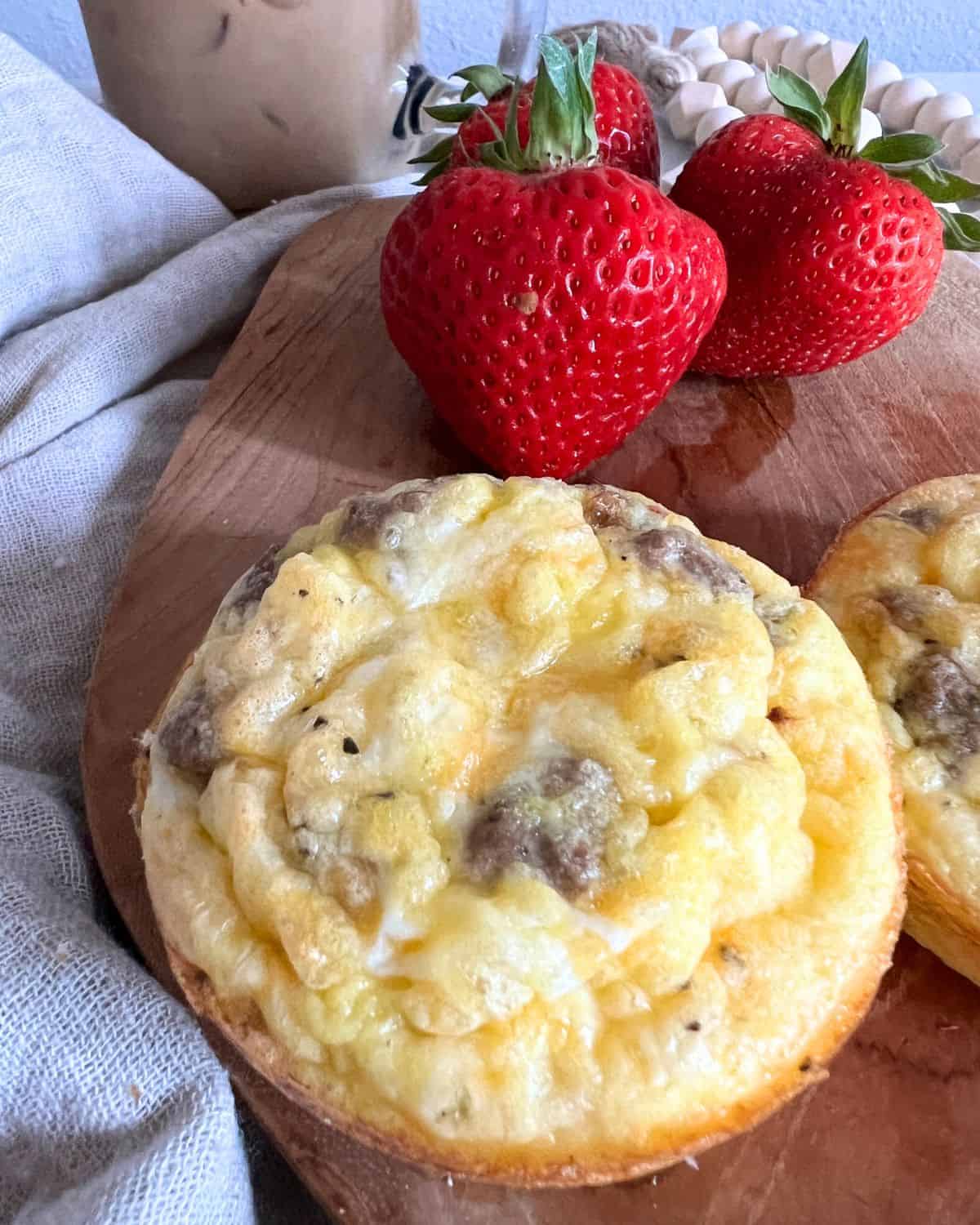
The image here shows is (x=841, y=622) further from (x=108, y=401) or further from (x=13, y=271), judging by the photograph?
(x=13, y=271)

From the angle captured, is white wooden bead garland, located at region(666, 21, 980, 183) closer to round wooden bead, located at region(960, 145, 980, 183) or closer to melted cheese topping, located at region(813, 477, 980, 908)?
round wooden bead, located at region(960, 145, 980, 183)

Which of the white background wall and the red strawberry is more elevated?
the red strawberry

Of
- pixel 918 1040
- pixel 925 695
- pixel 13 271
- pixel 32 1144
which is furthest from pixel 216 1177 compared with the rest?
pixel 13 271

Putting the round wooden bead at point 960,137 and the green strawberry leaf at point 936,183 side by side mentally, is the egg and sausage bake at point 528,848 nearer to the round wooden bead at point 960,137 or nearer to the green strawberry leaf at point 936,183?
the green strawberry leaf at point 936,183

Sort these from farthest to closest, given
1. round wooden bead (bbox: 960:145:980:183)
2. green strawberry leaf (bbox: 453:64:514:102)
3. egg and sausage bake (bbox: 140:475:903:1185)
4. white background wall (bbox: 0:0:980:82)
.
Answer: white background wall (bbox: 0:0:980:82) < round wooden bead (bbox: 960:145:980:183) < green strawberry leaf (bbox: 453:64:514:102) < egg and sausage bake (bbox: 140:475:903:1185)

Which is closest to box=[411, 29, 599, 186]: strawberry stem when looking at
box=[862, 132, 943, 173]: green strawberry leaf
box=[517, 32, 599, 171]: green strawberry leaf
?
box=[517, 32, 599, 171]: green strawberry leaf

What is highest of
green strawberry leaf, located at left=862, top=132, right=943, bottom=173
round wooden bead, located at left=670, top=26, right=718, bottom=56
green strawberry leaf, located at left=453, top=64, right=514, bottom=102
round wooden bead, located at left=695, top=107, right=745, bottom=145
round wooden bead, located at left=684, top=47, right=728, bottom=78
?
green strawberry leaf, located at left=453, top=64, right=514, bottom=102
